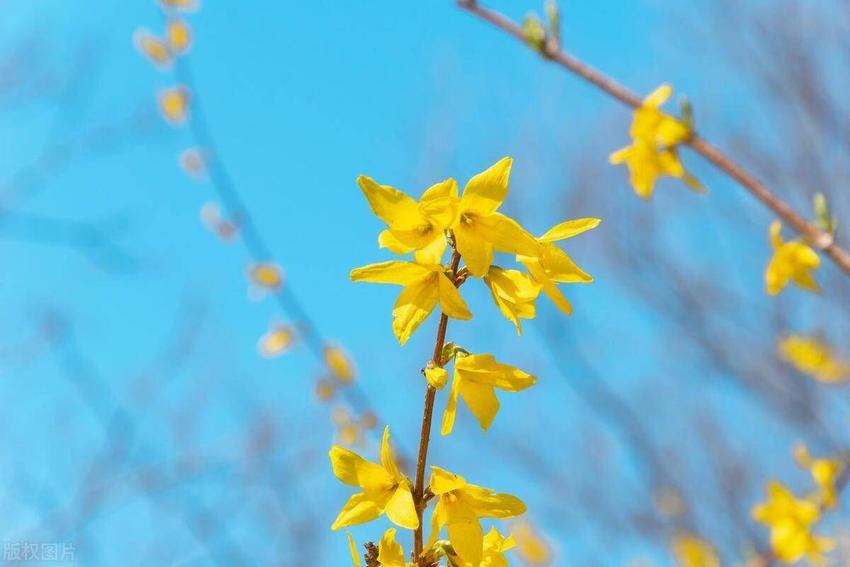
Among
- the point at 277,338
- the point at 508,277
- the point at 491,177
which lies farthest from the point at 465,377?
the point at 277,338

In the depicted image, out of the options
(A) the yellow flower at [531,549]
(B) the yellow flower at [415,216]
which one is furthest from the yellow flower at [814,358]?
(B) the yellow flower at [415,216]

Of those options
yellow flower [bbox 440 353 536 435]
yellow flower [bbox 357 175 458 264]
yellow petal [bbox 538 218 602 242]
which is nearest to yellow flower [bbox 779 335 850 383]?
yellow petal [bbox 538 218 602 242]

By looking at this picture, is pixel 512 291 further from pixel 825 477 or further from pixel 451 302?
pixel 825 477

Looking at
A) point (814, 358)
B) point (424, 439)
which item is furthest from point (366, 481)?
point (814, 358)

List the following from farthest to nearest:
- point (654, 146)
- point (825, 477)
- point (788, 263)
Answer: point (825, 477), point (654, 146), point (788, 263)

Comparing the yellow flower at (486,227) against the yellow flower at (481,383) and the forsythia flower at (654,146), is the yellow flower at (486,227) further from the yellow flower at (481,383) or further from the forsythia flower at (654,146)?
the forsythia flower at (654,146)

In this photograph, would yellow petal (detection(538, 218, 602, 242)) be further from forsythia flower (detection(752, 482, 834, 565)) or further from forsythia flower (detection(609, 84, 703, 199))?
forsythia flower (detection(752, 482, 834, 565))
